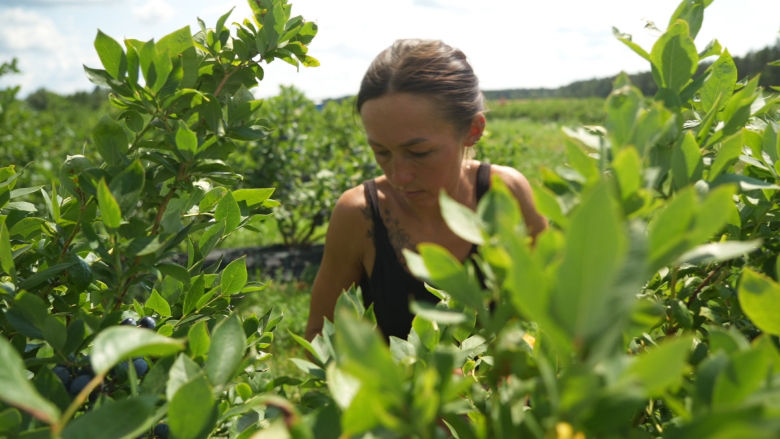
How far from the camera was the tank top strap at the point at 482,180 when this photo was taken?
2.60 m

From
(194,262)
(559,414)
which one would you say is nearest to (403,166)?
(194,262)

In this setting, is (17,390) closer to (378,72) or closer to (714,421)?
(714,421)

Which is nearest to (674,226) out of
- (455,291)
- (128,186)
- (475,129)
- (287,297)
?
(455,291)

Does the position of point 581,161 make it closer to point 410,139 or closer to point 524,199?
point 410,139

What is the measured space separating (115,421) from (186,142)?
0.51 metres

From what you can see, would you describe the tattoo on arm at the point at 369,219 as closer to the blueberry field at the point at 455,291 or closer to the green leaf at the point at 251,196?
the blueberry field at the point at 455,291

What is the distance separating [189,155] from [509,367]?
2.14 ft

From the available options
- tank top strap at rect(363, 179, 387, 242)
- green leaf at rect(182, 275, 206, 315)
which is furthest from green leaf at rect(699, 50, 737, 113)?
tank top strap at rect(363, 179, 387, 242)

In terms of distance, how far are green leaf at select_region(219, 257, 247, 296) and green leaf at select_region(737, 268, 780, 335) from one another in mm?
719

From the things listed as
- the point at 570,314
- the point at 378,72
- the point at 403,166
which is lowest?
the point at 403,166

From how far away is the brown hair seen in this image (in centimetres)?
219

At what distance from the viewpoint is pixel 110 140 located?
879 mm

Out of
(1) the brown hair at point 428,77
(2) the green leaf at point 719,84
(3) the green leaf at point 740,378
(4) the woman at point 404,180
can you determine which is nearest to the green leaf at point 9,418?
(3) the green leaf at point 740,378

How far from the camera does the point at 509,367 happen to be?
0.51 metres
